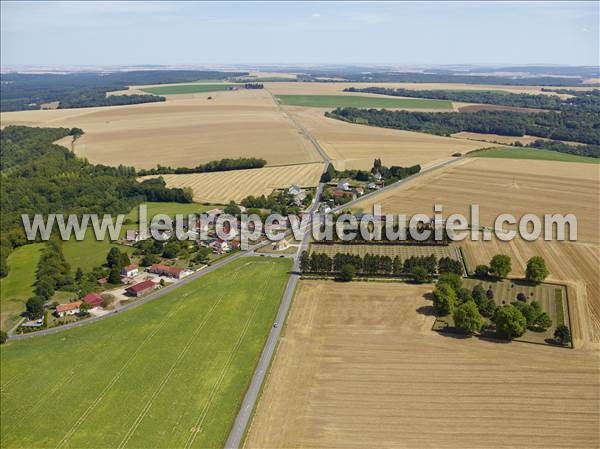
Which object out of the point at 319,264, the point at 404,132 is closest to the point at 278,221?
the point at 319,264

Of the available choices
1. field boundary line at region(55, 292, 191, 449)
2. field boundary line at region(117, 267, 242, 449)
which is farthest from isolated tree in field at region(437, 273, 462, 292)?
field boundary line at region(55, 292, 191, 449)

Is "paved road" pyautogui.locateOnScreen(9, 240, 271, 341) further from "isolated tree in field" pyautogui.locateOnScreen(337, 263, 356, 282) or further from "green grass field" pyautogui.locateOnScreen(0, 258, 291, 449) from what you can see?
"isolated tree in field" pyautogui.locateOnScreen(337, 263, 356, 282)

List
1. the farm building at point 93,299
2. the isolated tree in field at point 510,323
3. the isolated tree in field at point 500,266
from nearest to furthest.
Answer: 1. the isolated tree in field at point 510,323
2. the farm building at point 93,299
3. the isolated tree in field at point 500,266

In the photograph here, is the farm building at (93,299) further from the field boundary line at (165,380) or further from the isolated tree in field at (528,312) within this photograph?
the isolated tree in field at (528,312)

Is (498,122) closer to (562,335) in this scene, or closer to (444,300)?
(444,300)

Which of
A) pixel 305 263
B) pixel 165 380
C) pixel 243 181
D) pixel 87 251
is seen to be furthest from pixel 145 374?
pixel 243 181

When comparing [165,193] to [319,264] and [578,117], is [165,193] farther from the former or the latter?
[578,117]

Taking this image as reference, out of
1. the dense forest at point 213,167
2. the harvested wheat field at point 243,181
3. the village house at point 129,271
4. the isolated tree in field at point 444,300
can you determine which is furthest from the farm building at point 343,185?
the village house at point 129,271
